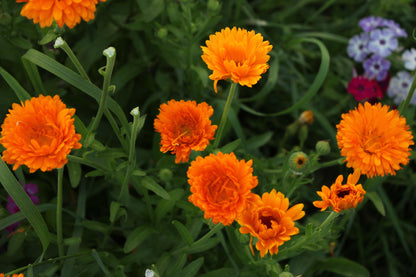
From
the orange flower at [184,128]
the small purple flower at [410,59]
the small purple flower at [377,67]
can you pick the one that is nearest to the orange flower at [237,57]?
the orange flower at [184,128]

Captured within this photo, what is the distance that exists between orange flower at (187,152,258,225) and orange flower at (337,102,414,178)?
0.30 metres

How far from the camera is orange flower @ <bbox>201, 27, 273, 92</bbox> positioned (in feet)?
3.65

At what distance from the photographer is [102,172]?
4.57 ft

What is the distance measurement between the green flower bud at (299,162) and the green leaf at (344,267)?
0.56m

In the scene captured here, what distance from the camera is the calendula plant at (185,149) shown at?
3.61 ft

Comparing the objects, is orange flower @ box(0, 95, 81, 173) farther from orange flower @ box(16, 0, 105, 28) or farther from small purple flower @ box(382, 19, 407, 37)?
small purple flower @ box(382, 19, 407, 37)

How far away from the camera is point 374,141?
1182 millimetres

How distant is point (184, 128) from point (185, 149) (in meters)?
0.08

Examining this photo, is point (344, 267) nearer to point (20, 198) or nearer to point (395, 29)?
point (20, 198)

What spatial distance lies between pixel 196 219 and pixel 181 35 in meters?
0.71

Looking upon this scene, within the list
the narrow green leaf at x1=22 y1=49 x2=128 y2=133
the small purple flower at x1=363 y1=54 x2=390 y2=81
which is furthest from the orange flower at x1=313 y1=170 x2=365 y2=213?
the small purple flower at x1=363 y1=54 x2=390 y2=81

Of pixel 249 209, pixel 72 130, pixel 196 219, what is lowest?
pixel 196 219

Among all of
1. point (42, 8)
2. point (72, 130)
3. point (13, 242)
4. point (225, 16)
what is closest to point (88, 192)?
point (13, 242)

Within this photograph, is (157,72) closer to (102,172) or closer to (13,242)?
(102,172)
